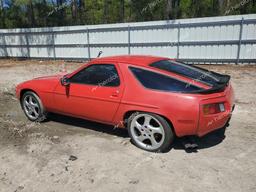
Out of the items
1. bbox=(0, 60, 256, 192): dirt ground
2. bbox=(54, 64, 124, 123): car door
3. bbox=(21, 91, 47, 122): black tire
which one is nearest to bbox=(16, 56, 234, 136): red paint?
bbox=(54, 64, 124, 123): car door

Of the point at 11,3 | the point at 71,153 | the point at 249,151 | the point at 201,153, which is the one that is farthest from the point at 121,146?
the point at 11,3

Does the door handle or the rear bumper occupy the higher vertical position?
Answer: the door handle

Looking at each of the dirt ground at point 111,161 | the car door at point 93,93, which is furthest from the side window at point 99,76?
the dirt ground at point 111,161

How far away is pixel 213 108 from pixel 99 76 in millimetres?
1964

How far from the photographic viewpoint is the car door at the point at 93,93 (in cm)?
437

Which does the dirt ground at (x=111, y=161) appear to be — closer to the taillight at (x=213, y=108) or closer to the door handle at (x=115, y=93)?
the taillight at (x=213, y=108)

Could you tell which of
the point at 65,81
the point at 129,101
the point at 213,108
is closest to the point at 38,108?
the point at 65,81

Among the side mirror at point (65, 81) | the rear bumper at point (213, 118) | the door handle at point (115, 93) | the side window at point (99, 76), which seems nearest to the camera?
the rear bumper at point (213, 118)

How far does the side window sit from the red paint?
0.25ft

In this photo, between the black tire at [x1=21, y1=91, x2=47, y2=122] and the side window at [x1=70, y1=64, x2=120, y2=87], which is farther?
the black tire at [x1=21, y1=91, x2=47, y2=122]

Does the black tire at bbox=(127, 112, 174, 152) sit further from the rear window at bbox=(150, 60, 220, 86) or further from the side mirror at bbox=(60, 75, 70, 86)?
the side mirror at bbox=(60, 75, 70, 86)

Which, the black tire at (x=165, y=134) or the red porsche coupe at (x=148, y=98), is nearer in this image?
the red porsche coupe at (x=148, y=98)

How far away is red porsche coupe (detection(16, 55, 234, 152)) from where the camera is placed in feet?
12.3

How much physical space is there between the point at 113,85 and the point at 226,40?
31.1 feet
